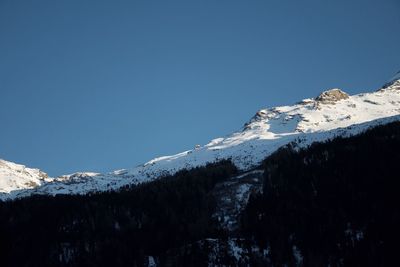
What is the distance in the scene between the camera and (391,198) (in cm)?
11969

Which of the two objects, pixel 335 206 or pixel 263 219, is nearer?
pixel 263 219

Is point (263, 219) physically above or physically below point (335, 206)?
below

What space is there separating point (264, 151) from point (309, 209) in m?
72.1

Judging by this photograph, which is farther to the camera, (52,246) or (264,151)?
(264,151)

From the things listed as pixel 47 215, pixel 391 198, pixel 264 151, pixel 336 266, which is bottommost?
pixel 336 266

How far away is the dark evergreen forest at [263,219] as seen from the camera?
112m

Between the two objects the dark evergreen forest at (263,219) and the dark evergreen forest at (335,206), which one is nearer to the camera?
the dark evergreen forest at (335,206)

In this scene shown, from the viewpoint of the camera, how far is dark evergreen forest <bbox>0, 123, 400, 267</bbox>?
112m

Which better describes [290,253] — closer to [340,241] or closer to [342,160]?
[340,241]

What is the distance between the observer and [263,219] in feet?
400

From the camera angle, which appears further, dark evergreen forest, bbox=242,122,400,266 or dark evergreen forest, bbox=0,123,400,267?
dark evergreen forest, bbox=0,123,400,267

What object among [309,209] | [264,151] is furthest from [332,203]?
[264,151]

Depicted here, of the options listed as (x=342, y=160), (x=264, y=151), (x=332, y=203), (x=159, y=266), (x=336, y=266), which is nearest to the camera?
Result: (x=336, y=266)

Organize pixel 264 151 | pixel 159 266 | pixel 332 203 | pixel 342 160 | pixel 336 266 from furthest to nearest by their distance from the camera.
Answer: pixel 264 151 → pixel 342 160 → pixel 332 203 → pixel 159 266 → pixel 336 266
